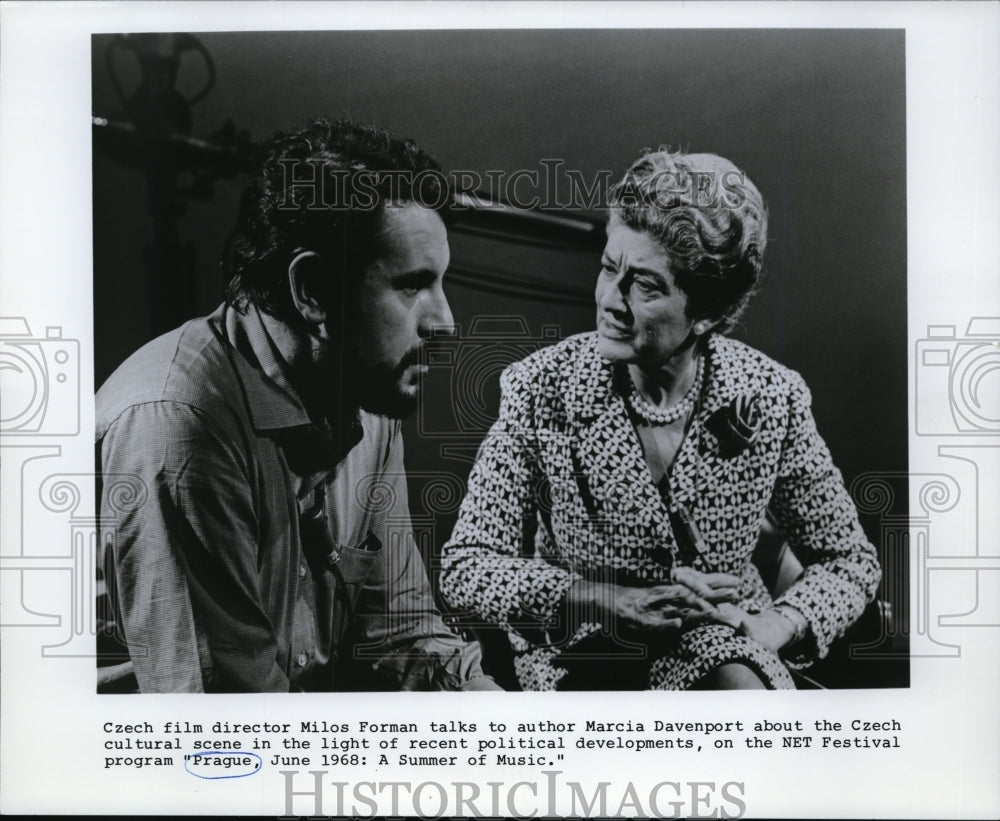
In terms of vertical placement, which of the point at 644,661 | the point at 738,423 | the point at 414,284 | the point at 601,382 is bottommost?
the point at 644,661

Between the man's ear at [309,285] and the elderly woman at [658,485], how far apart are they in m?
0.54

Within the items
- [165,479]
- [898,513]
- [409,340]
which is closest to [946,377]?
[898,513]

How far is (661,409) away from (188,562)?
135 cm

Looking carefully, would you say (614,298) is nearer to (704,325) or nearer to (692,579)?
(704,325)

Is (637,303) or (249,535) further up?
(637,303)

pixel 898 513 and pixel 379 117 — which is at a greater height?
pixel 379 117

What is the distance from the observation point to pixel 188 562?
217cm

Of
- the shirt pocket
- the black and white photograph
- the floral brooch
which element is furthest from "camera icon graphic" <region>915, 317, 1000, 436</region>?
the shirt pocket

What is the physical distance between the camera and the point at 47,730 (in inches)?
87.9

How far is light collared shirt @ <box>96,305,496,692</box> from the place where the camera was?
2172 mm

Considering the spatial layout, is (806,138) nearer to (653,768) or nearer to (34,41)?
(653,768)

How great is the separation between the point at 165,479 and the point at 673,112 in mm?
1712

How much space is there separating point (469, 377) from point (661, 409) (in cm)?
54

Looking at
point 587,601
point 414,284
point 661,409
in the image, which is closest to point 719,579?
point 587,601
